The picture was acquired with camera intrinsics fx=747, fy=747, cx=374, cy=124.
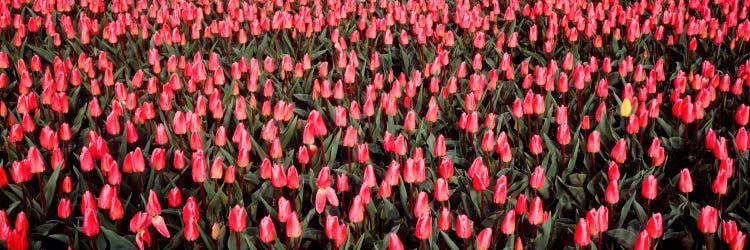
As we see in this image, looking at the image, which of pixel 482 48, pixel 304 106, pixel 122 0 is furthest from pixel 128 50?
pixel 482 48

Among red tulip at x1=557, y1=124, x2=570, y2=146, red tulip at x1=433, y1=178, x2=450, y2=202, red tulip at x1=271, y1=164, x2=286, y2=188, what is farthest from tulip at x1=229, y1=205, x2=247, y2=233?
red tulip at x1=557, y1=124, x2=570, y2=146

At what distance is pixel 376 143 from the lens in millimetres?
3553

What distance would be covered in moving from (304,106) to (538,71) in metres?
1.32

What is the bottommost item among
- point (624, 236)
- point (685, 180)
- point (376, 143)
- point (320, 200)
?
point (376, 143)

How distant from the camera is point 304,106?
14.0ft

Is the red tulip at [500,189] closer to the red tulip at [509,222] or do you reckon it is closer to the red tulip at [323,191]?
the red tulip at [509,222]

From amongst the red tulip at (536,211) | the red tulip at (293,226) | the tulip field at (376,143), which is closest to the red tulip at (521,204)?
the tulip field at (376,143)

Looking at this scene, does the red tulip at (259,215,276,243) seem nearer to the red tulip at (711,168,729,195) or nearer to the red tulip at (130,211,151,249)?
the red tulip at (130,211,151,249)

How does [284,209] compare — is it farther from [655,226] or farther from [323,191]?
[655,226]

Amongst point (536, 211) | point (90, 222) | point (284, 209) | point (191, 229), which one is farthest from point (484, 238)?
point (90, 222)

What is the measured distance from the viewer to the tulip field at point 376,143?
8.38 feet

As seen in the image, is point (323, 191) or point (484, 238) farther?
point (323, 191)

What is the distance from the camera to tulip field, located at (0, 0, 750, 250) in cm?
255

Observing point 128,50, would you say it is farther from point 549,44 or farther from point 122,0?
point 549,44
